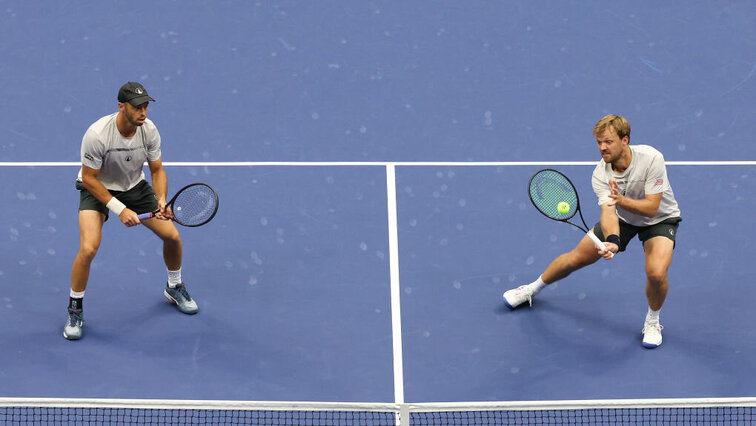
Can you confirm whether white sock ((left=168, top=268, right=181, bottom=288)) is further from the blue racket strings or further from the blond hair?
the blond hair

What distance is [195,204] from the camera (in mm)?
6789

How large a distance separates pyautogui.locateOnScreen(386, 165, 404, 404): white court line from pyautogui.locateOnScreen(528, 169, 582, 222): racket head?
1.27 meters

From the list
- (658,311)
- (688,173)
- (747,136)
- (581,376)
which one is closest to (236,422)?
(581,376)

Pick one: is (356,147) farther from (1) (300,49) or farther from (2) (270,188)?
(1) (300,49)

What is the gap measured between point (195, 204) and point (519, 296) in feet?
7.66

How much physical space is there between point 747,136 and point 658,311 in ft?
9.52

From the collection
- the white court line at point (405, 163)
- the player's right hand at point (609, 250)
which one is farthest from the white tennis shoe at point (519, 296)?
the white court line at point (405, 163)

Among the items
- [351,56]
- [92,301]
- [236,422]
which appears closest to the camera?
[236,422]

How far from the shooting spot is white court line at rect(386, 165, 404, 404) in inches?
265

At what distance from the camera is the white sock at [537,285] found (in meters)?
7.25

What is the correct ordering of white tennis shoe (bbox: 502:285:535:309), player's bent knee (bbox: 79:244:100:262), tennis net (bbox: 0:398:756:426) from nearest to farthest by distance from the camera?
tennis net (bbox: 0:398:756:426) → player's bent knee (bbox: 79:244:100:262) → white tennis shoe (bbox: 502:285:535:309)

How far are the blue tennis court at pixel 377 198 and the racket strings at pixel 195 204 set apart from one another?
0.84 m

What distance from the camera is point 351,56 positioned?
10180mm

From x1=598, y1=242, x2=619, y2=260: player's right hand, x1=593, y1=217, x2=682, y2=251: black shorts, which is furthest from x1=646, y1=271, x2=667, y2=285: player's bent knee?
x1=598, y1=242, x2=619, y2=260: player's right hand
